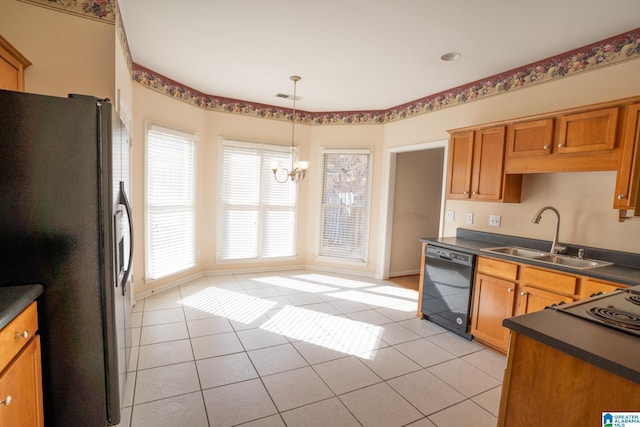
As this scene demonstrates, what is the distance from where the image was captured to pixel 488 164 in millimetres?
3068

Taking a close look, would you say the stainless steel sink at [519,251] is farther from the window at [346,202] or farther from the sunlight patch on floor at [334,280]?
the window at [346,202]

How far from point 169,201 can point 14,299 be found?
272 cm

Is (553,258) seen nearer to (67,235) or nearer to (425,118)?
(425,118)

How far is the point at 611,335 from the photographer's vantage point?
1.15 meters

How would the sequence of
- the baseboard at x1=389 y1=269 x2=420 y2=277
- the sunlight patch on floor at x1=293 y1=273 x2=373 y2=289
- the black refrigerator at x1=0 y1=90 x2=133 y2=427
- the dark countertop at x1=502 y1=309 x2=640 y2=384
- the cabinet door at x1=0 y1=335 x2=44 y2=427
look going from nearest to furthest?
the dark countertop at x1=502 y1=309 x2=640 y2=384 → the cabinet door at x1=0 y1=335 x2=44 y2=427 → the black refrigerator at x1=0 y1=90 x2=133 y2=427 → the sunlight patch on floor at x1=293 y1=273 x2=373 y2=289 → the baseboard at x1=389 y1=269 x2=420 y2=277

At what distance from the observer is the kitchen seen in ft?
6.88

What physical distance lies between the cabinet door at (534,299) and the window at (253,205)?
338cm

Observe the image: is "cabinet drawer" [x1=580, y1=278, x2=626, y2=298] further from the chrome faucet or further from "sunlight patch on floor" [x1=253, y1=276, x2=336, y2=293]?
"sunlight patch on floor" [x1=253, y1=276, x2=336, y2=293]

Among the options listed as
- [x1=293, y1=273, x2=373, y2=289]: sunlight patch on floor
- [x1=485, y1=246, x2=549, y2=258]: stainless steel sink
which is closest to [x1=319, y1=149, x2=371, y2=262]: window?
[x1=293, y1=273, x2=373, y2=289]: sunlight patch on floor

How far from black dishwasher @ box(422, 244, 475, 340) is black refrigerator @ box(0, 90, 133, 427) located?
2.84 m

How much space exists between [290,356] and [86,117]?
221 cm

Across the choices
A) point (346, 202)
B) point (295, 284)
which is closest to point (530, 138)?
point (346, 202)

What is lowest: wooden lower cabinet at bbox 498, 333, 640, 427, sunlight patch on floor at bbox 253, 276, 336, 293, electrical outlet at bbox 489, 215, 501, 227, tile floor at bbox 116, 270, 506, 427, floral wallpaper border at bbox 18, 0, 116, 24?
tile floor at bbox 116, 270, 506, 427

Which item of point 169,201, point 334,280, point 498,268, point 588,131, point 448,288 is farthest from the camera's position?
point 334,280
